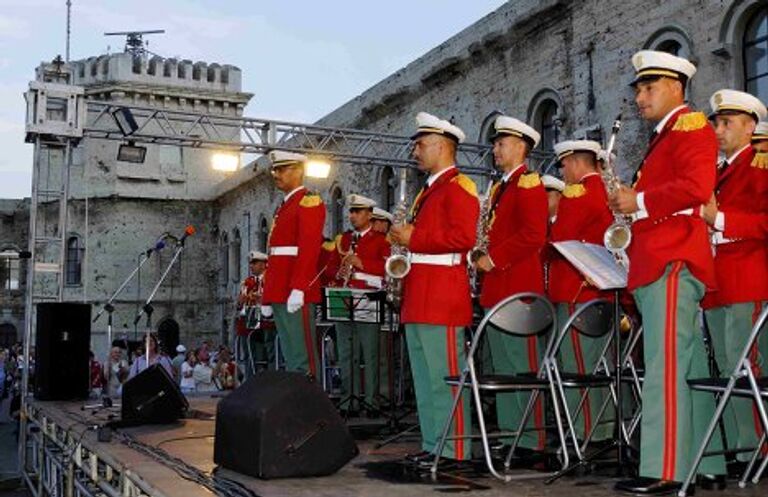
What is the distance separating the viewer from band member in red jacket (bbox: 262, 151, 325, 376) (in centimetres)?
738

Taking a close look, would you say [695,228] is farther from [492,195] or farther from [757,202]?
[492,195]

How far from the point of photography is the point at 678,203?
161 inches

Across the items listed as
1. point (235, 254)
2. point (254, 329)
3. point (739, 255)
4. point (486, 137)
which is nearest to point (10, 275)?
point (235, 254)

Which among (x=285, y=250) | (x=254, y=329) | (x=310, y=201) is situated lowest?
(x=254, y=329)

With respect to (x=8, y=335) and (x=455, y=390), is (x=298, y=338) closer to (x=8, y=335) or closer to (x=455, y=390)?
(x=455, y=390)

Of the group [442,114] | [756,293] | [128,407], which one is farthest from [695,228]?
[442,114]

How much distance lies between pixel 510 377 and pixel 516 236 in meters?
1.10

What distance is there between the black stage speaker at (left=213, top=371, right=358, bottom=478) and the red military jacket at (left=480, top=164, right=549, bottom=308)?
147 cm

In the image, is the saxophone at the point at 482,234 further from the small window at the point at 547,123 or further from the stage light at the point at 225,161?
the small window at the point at 547,123

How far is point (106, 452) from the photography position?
599 centimetres

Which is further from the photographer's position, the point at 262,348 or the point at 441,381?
the point at 262,348

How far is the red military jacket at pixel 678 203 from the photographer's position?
4.08 metres

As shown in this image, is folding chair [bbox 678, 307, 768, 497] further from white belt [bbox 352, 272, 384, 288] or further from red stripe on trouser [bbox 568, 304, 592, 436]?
white belt [bbox 352, 272, 384, 288]

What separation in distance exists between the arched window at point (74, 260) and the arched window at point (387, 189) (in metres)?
17.3
